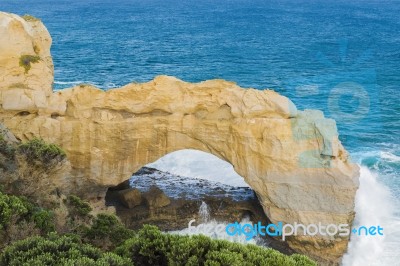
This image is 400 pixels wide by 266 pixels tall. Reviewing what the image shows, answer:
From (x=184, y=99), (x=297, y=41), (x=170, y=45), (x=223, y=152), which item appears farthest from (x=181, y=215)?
(x=297, y=41)

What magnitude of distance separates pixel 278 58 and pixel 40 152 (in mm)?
43388

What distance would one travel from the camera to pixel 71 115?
20.8 m

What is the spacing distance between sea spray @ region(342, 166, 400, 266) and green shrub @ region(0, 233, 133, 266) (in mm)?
12496

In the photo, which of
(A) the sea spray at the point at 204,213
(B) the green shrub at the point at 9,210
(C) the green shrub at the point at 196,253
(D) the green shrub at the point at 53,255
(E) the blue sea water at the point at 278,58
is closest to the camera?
(D) the green shrub at the point at 53,255

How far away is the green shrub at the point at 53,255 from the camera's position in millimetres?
9125

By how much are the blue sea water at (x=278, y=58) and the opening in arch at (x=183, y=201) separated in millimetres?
6691

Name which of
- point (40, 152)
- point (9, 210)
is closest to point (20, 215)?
Result: point (9, 210)

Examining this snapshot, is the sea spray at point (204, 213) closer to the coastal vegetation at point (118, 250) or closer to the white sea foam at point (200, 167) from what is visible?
the white sea foam at point (200, 167)

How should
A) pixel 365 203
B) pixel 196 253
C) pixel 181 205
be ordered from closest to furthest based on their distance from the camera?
pixel 196 253, pixel 181 205, pixel 365 203

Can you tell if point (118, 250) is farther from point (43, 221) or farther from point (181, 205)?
point (181, 205)

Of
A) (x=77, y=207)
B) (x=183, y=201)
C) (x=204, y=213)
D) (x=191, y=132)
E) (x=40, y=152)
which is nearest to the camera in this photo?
(x=40, y=152)

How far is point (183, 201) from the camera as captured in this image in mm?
22453

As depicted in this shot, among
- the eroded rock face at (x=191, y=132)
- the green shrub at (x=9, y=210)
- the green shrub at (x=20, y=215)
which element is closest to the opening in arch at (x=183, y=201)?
the eroded rock face at (x=191, y=132)

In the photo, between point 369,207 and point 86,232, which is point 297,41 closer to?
point 369,207
